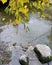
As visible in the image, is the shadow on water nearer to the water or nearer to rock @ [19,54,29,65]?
the water

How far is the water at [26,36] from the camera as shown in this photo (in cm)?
488

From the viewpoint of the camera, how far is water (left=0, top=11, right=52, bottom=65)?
4883 millimetres

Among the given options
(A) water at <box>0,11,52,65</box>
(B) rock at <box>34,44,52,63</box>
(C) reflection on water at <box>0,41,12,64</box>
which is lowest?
(A) water at <box>0,11,52,65</box>

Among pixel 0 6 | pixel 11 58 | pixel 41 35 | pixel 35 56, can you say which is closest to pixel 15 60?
pixel 11 58

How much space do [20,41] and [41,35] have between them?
29.4 inches

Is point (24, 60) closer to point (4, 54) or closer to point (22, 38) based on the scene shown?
point (4, 54)

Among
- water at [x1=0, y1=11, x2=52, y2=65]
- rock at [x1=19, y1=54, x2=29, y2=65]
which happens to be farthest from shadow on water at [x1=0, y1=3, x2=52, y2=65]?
rock at [x1=19, y1=54, x2=29, y2=65]

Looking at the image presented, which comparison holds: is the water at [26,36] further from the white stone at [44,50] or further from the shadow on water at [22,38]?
the white stone at [44,50]

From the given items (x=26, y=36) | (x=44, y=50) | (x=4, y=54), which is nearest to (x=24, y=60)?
(x=44, y=50)

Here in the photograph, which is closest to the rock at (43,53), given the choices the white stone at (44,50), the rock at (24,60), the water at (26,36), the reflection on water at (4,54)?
the white stone at (44,50)

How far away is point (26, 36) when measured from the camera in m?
5.76

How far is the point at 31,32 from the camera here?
5988 mm

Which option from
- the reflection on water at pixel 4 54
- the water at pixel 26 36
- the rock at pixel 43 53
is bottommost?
the water at pixel 26 36

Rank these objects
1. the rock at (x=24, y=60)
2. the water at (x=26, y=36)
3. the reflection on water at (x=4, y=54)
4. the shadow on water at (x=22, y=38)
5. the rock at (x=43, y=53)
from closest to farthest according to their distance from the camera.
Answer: the rock at (x=24, y=60) → the rock at (x=43, y=53) → the reflection on water at (x=4, y=54) → the shadow on water at (x=22, y=38) → the water at (x=26, y=36)
